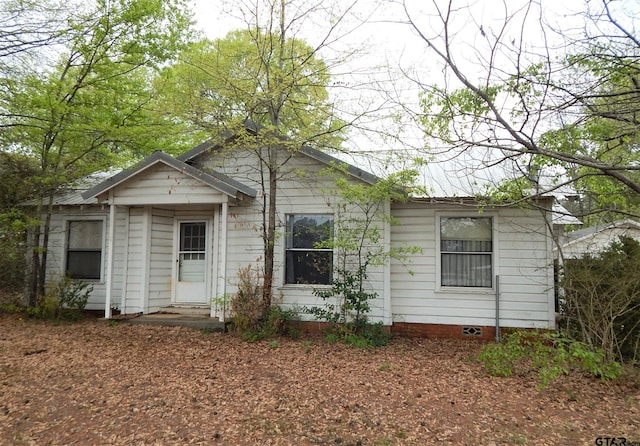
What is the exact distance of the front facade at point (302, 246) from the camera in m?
8.30

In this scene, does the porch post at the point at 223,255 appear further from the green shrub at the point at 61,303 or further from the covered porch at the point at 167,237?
the green shrub at the point at 61,303

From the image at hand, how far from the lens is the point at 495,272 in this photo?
8.37 metres

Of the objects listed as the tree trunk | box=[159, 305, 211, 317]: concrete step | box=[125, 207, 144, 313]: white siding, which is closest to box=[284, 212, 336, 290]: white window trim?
the tree trunk

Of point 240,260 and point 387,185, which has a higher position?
point 387,185

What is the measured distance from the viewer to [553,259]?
8078 mm

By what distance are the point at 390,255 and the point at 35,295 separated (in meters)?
8.76

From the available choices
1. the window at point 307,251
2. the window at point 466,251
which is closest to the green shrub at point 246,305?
the window at point 307,251

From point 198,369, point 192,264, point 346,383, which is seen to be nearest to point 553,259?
point 346,383

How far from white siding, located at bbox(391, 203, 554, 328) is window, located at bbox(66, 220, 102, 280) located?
7552 mm

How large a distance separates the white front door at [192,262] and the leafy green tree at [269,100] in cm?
178

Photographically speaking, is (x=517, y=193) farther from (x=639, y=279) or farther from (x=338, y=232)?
(x=338, y=232)

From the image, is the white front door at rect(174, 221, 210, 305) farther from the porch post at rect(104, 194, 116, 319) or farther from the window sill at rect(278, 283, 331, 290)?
the window sill at rect(278, 283, 331, 290)

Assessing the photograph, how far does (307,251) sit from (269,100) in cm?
321

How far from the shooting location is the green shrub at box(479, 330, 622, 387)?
5.09 meters
